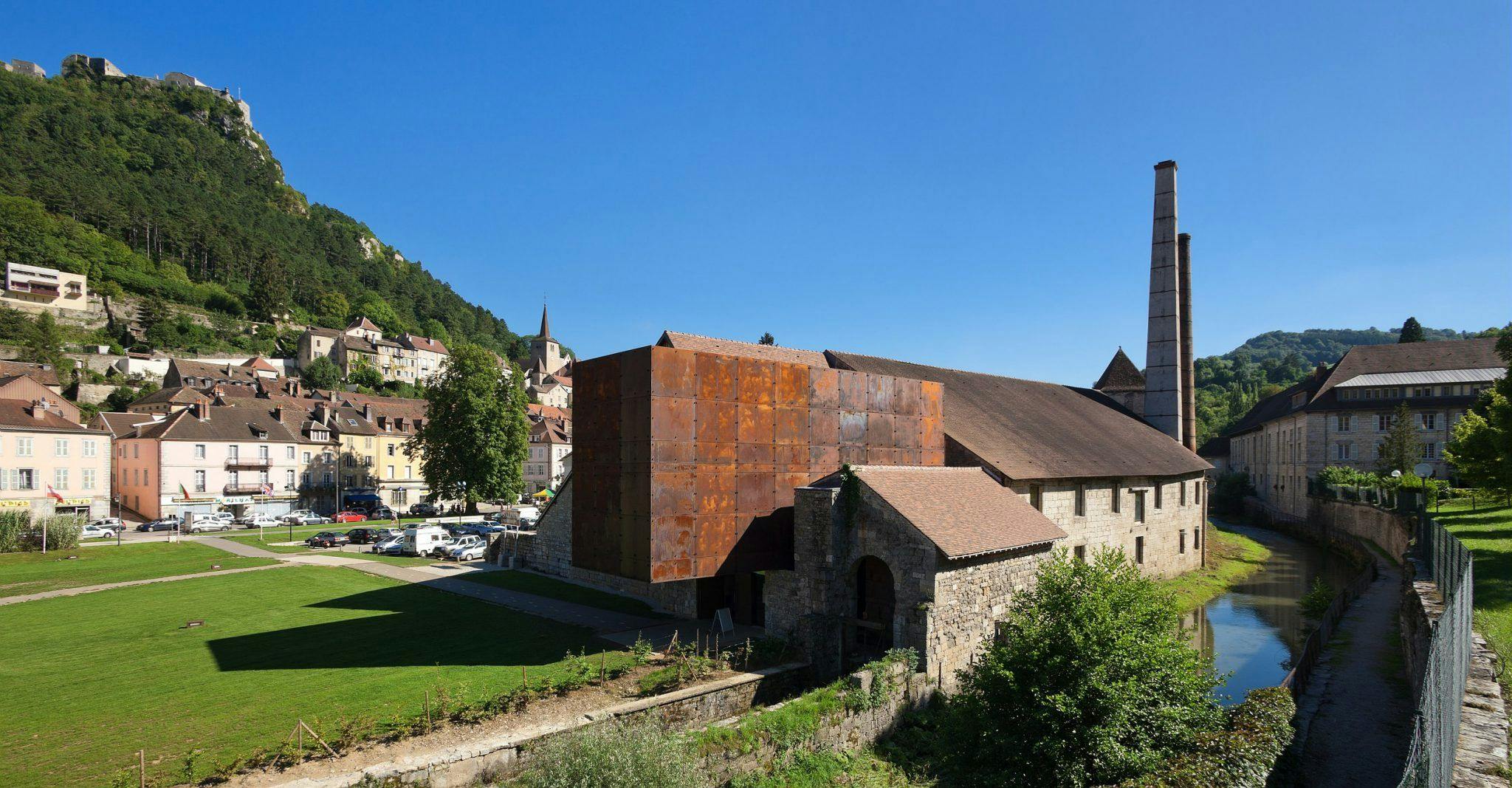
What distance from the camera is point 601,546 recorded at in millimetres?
17688

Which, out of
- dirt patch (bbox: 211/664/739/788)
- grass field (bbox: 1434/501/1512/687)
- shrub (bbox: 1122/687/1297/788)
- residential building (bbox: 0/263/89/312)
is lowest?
dirt patch (bbox: 211/664/739/788)

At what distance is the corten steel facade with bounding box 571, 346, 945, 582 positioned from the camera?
54.3 feet

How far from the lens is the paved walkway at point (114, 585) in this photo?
23.2 meters

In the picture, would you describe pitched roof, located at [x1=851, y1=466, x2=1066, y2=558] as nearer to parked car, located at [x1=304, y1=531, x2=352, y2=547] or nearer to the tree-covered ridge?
parked car, located at [x1=304, y1=531, x2=352, y2=547]

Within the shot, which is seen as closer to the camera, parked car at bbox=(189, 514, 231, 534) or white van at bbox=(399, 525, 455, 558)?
white van at bbox=(399, 525, 455, 558)

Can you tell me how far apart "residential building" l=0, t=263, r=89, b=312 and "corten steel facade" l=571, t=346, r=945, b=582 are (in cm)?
10598

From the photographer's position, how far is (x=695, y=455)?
1719cm

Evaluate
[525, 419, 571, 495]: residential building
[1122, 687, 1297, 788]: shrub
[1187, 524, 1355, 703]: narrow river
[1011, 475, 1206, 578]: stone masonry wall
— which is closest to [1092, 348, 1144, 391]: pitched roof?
[1011, 475, 1206, 578]: stone masonry wall

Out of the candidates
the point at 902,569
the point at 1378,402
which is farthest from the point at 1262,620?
the point at 1378,402

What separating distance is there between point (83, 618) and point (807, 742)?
2172 centimetres

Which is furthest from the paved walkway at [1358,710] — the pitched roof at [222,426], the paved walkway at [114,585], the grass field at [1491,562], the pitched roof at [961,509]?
the pitched roof at [222,426]

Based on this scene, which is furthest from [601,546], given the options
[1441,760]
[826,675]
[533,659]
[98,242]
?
[98,242]

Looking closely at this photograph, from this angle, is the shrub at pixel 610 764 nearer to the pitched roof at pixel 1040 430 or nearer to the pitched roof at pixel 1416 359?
the pitched roof at pixel 1040 430

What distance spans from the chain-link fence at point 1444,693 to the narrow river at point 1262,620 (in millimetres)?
3730
